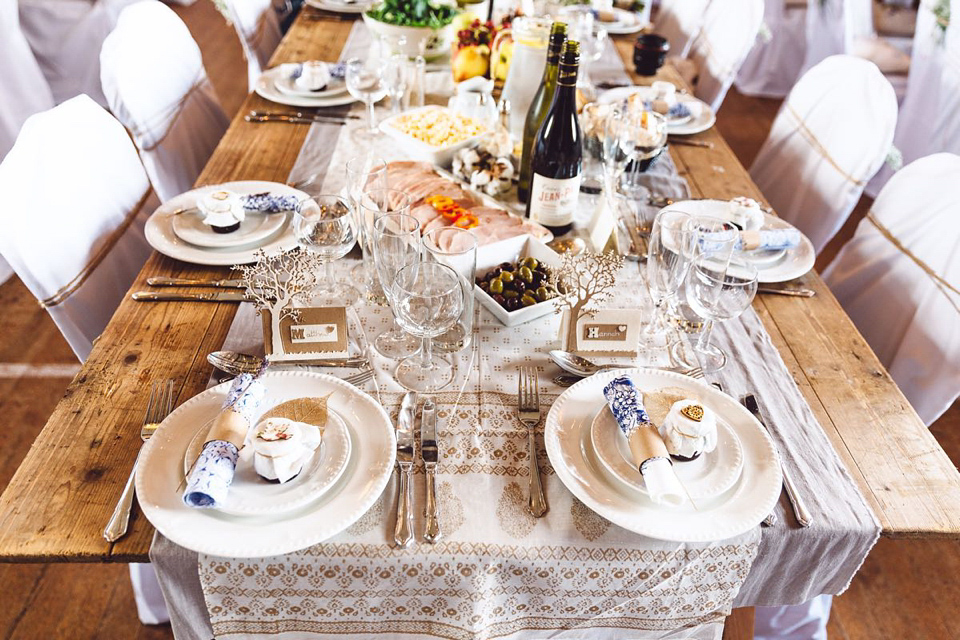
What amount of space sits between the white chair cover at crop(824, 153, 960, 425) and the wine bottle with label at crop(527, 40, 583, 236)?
697 mm

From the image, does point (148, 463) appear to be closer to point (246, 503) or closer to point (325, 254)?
point (246, 503)

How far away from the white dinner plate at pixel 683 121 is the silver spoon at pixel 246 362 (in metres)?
1.24

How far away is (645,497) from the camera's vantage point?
89 cm

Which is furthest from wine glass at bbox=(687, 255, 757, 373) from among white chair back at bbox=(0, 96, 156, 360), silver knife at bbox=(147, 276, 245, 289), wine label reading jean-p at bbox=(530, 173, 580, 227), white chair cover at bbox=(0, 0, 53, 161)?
white chair cover at bbox=(0, 0, 53, 161)

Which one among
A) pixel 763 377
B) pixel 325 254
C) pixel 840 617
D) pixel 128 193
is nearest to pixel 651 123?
pixel 763 377

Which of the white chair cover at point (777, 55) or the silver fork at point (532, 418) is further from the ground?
the silver fork at point (532, 418)

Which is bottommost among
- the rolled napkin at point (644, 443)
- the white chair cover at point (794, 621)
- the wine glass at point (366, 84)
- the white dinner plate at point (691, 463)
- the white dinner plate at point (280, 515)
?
the white chair cover at point (794, 621)

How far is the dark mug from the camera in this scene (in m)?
2.35

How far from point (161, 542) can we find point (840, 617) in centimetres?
165

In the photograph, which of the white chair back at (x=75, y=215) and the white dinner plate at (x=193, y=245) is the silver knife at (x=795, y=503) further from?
the white chair back at (x=75, y=215)

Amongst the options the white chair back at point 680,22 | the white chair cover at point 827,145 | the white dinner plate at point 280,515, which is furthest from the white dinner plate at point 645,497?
the white chair back at point 680,22

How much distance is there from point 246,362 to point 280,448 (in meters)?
0.28

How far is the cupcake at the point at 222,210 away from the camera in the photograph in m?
Answer: 1.36

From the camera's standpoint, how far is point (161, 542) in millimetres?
856
